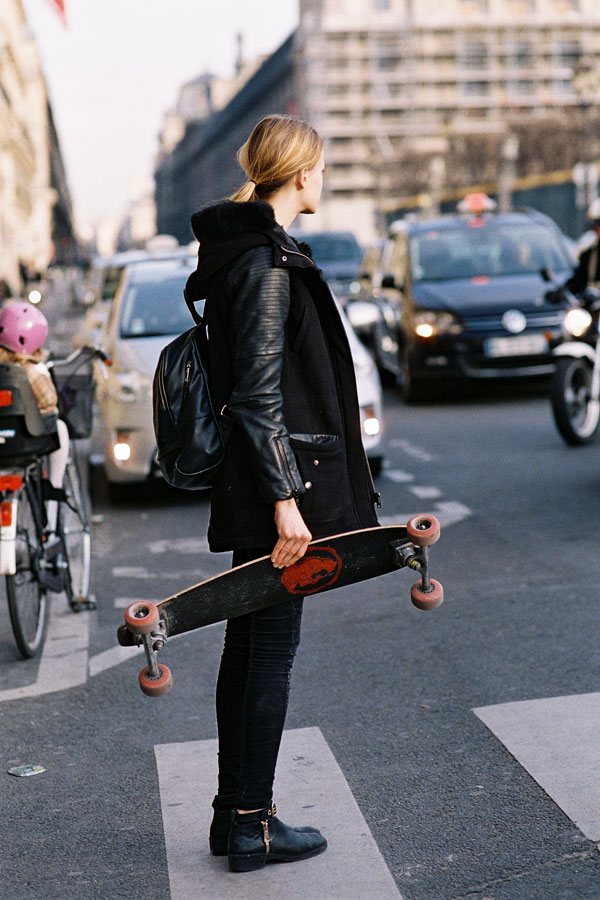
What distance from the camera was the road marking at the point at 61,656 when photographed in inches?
202

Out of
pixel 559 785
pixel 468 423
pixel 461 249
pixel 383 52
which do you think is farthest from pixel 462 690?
pixel 383 52

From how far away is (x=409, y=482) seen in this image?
31.5 feet

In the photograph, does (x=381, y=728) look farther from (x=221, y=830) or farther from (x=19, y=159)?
(x=19, y=159)

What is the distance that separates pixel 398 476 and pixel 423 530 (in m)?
6.59

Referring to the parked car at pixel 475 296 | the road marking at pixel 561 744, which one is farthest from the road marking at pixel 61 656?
the parked car at pixel 475 296

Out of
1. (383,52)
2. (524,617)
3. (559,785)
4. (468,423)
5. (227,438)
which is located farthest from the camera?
(383,52)

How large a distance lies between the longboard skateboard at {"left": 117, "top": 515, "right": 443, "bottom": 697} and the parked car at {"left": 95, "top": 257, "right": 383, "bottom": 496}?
5513 mm

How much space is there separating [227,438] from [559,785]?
137 centimetres

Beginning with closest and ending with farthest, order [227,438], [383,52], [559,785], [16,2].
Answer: [227,438] < [559,785] < [16,2] < [383,52]

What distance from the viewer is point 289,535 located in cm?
322

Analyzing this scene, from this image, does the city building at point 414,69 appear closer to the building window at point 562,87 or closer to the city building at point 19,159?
the building window at point 562,87

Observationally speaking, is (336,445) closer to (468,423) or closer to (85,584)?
(85,584)

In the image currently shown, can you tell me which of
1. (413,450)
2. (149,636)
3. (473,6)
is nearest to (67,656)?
(149,636)

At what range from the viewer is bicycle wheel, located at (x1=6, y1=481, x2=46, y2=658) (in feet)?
17.7
